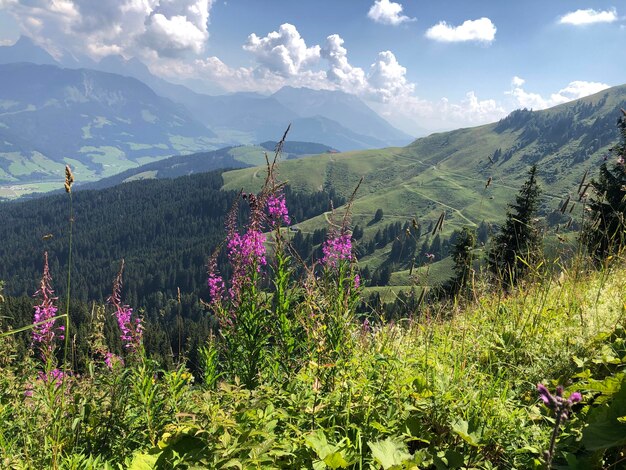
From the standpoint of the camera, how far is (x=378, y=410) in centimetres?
316

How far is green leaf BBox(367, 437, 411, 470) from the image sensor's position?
2301 mm

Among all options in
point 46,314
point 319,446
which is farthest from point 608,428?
point 46,314

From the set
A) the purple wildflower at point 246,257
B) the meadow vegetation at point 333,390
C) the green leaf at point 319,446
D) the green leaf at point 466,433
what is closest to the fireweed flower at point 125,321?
the meadow vegetation at point 333,390

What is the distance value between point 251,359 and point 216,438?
2912mm

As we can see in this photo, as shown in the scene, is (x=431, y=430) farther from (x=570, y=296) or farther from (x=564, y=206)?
(x=564, y=206)

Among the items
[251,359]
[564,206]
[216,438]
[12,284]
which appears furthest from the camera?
[12,284]

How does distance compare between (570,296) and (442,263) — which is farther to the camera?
(442,263)

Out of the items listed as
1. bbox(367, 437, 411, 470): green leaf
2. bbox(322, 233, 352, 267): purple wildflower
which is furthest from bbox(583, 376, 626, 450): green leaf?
bbox(322, 233, 352, 267): purple wildflower

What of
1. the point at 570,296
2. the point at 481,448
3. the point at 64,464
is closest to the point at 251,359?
the point at 64,464

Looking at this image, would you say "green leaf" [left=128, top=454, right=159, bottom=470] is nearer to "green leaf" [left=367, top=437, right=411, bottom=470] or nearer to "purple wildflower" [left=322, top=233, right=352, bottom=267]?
"green leaf" [left=367, top=437, right=411, bottom=470]

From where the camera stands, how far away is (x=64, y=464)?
11.1 ft

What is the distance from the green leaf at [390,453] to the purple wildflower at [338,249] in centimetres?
364

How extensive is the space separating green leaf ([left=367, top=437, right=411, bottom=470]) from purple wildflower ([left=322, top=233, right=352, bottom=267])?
11.9 ft

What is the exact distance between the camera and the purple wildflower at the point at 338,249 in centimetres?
613
